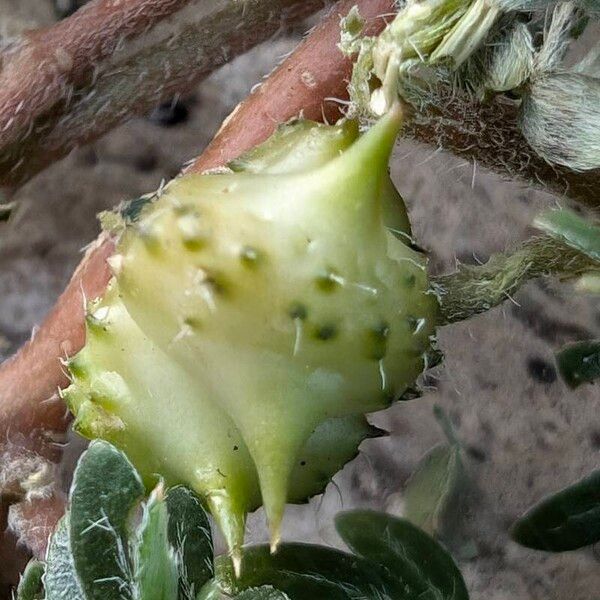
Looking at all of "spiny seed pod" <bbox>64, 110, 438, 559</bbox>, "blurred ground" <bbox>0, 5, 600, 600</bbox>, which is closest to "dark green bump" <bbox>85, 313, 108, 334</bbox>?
"spiny seed pod" <bbox>64, 110, 438, 559</bbox>

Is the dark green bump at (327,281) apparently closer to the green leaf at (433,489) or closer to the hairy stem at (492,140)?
the hairy stem at (492,140)

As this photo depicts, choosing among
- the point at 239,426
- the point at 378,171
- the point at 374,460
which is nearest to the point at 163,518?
the point at 239,426

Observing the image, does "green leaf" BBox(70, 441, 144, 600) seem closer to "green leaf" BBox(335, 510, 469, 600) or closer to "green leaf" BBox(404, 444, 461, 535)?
"green leaf" BBox(335, 510, 469, 600)

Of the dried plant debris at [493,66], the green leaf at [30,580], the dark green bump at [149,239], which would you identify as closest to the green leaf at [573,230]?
the dried plant debris at [493,66]

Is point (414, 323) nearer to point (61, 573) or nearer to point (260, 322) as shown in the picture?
point (260, 322)

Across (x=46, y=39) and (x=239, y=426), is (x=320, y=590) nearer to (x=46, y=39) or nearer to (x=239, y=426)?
(x=239, y=426)

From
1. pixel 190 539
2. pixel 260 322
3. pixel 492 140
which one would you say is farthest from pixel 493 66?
pixel 190 539
